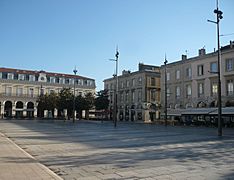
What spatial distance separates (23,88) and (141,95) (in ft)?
123

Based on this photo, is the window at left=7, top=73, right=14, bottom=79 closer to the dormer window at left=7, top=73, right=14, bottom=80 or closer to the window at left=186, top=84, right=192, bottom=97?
the dormer window at left=7, top=73, right=14, bottom=80

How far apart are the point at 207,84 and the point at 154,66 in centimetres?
2955

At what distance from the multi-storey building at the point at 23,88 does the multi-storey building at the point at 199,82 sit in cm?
3305

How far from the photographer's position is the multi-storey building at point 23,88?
275ft

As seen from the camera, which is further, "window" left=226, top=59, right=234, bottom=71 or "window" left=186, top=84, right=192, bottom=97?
"window" left=186, top=84, right=192, bottom=97

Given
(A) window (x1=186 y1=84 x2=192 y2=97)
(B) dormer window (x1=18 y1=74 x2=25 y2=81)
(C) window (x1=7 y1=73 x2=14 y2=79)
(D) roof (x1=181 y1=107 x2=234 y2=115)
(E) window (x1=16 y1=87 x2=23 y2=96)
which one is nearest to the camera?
(D) roof (x1=181 y1=107 x2=234 y2=115)

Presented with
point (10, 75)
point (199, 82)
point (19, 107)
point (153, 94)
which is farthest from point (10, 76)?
point (199, 82)

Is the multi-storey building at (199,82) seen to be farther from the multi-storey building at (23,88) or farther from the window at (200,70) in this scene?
the multi-storey building at (23,88)

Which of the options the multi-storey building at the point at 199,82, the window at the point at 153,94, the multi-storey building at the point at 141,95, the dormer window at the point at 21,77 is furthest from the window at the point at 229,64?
the dormer window at the point at 21,77

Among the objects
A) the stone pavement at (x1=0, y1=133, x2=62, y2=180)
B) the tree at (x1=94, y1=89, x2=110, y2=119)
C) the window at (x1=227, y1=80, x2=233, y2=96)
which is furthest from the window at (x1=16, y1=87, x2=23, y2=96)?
the stone pavement at (x1=0, y1=133, x2=62, y2=180)

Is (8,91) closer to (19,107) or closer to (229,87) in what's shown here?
(19,107)

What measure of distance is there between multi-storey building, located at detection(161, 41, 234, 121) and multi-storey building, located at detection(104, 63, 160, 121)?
32.8 feet

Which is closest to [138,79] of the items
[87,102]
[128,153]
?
[87,102]

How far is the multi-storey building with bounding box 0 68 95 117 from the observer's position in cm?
8369
